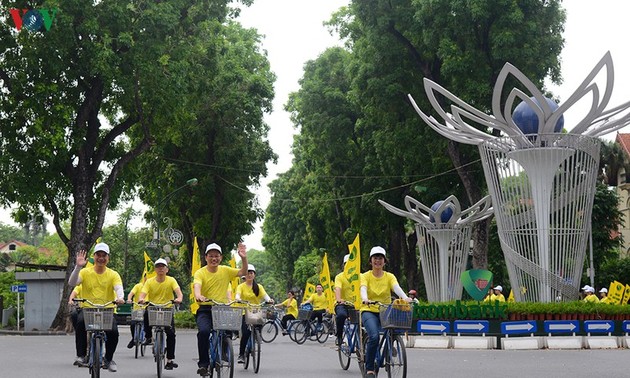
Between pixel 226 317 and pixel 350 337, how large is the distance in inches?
165

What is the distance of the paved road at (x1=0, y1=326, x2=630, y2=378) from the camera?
14523 millimetres

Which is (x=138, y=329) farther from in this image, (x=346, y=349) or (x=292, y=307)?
(x=292, y=307)

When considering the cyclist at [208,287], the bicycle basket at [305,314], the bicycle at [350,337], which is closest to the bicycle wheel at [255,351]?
the bicycle at [350,337]

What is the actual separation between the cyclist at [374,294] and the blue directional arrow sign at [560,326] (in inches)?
421

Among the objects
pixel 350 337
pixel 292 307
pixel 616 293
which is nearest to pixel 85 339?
pixel 350 337

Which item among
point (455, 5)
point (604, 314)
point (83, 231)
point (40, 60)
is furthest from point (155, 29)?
point (604, 314)

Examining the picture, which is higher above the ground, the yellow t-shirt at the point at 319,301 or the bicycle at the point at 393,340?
the yellow t-shirt at the point at 319,301

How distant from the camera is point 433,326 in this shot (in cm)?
2269

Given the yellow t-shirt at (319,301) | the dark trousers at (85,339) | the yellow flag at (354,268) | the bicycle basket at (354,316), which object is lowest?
the dark trousers at (85,339)

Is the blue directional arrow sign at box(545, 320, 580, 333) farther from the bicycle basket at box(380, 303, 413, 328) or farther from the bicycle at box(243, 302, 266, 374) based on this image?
the bicycle basket at box(380, 303, 413, 328)

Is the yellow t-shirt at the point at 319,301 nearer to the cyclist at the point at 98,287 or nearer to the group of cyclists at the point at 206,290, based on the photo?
the group of cyclists at the point at 206,290

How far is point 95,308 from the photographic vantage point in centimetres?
1126

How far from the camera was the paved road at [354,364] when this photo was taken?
14523 mm

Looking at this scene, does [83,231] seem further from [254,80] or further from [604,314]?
[604,314]
